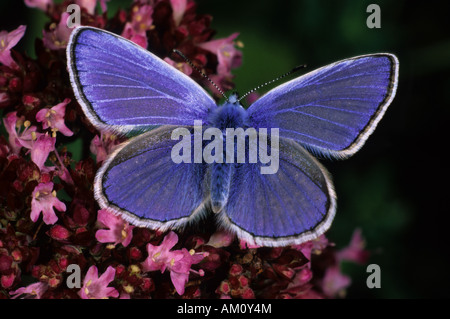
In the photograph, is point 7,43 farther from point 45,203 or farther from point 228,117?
point 228,117

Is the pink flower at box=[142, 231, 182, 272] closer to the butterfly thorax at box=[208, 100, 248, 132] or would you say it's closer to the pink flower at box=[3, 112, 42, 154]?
the butterfly thorax at box=[208, 100, 248, 132]

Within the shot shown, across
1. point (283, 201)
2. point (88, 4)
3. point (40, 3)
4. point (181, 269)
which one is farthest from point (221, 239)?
point (40, 3)

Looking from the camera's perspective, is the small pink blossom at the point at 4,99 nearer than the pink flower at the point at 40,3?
Yes

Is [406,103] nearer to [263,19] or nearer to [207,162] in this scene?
[263,19]

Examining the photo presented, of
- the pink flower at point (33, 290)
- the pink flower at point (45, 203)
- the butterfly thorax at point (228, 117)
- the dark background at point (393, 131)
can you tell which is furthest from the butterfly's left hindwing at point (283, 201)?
the dark background at point (393, 131)

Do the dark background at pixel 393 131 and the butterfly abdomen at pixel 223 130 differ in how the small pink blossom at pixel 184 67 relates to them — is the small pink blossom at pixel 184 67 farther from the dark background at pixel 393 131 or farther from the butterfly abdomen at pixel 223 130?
the dark background at pixel 393 131

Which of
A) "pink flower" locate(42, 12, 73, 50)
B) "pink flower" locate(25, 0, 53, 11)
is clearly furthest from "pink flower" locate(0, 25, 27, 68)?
"pink flower" locate(25, 0, 53, 11)

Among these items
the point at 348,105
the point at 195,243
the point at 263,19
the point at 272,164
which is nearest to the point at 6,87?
the point at 195,243
